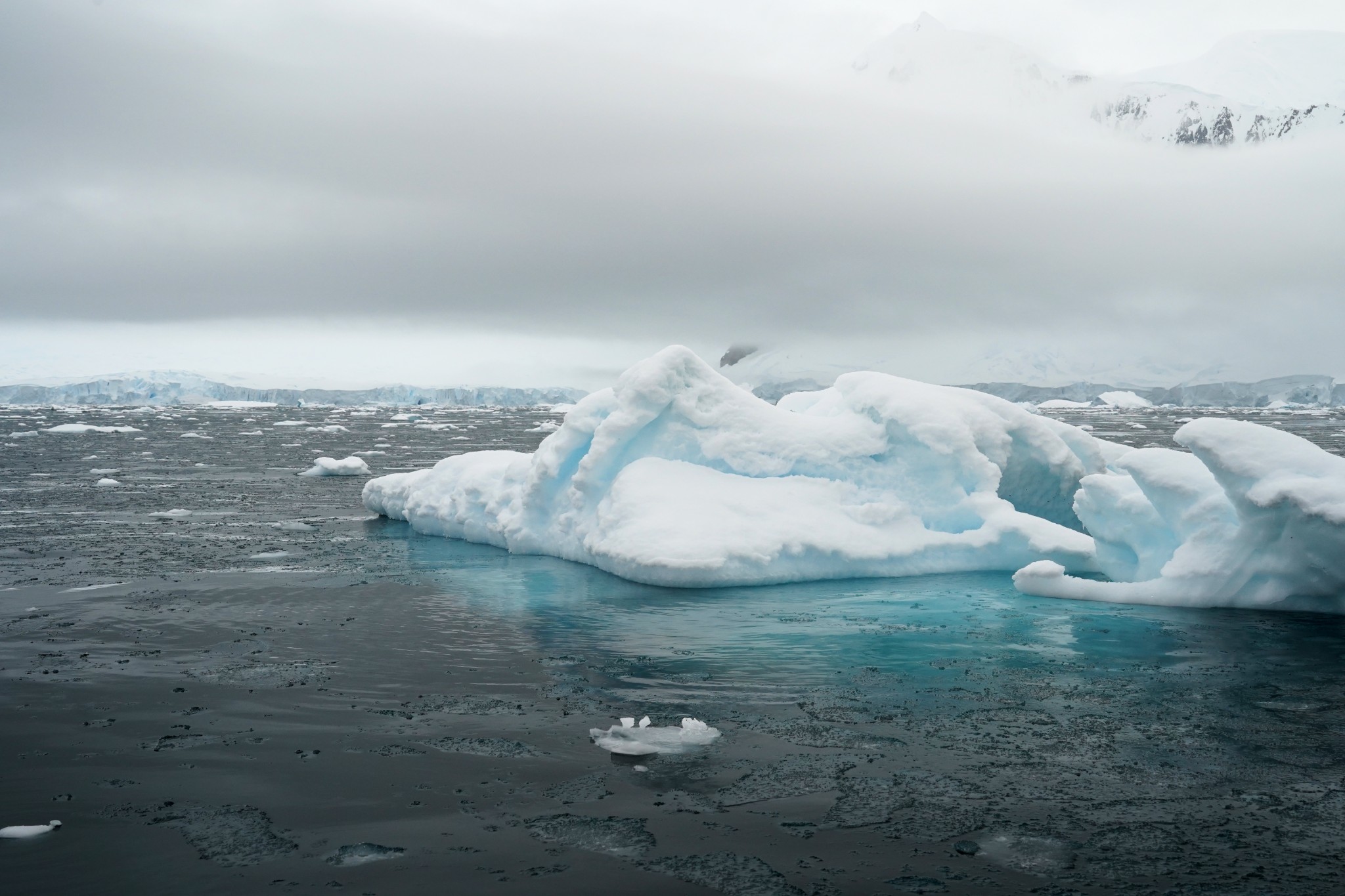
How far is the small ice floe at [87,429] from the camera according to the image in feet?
157

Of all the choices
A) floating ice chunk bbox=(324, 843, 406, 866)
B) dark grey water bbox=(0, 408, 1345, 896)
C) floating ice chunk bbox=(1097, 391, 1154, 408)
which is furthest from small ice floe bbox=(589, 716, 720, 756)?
floating ice chunk bbox=(1097, 391, 1154, 408)

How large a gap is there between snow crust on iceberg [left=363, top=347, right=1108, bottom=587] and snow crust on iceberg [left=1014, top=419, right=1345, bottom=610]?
104 cm

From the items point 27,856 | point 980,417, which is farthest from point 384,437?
point 27,856

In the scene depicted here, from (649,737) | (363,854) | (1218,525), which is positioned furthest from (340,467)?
(363,854)

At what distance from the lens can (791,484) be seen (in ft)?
45.0

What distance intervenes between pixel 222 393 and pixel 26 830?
124m

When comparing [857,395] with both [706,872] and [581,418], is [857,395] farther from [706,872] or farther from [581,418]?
[706,872]

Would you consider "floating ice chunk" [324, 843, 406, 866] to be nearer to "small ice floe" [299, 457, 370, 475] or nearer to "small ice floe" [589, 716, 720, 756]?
"small ice floe" [589, 716, 720, 756]

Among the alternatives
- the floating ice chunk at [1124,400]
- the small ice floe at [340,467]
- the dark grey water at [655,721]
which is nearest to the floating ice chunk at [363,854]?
the dark grey water at [655,721]

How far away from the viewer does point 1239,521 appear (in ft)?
35.8

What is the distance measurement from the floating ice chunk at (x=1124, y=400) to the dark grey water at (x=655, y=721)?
10848 cm

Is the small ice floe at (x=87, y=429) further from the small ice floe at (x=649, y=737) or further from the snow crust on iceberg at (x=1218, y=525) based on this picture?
the small ice floe at (x=649, y=737)

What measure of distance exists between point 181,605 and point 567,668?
518 centimetres

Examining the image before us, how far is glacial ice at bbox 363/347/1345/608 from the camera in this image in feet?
35.6
